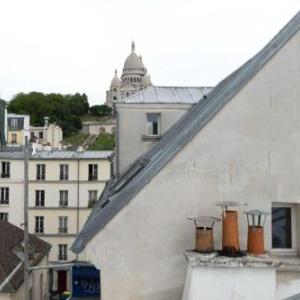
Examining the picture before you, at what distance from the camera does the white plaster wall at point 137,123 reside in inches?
464

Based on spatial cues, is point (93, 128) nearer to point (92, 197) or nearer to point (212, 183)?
point (92, 197)

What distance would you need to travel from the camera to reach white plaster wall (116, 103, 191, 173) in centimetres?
1180

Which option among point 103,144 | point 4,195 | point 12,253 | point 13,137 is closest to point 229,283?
point 12,253

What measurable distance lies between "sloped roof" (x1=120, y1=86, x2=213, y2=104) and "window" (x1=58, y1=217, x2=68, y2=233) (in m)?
34.0

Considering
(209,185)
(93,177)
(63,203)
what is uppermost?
(93,177)

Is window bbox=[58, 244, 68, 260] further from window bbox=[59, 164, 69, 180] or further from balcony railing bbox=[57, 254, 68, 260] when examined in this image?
window bbox=[59, 164, 69, 180]

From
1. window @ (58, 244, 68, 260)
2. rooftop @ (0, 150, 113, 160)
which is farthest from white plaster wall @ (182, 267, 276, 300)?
window @ (58, 244, 68, 260)

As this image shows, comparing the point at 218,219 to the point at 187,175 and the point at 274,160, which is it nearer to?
the point at 187,175

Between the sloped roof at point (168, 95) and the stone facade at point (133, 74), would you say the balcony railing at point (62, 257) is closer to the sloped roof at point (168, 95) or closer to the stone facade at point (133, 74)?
the sloped roof at point (168, 95)

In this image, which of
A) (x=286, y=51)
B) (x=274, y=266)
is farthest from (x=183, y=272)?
(x=286, y=51)

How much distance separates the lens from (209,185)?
6.23 metres

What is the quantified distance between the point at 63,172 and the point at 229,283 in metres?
41.6

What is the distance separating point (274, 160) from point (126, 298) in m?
2.48

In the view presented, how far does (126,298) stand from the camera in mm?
6090
